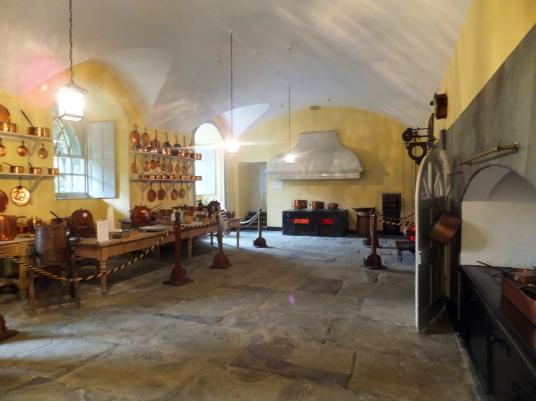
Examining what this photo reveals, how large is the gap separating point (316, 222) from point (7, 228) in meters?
7.30

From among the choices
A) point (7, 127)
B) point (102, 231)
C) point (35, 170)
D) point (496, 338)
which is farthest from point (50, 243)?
point (496, 338)

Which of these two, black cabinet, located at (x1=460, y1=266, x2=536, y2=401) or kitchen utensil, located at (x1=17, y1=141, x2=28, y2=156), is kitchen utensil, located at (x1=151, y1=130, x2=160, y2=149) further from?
black cabinet, located at (x1=460, y1=266, x2=536, y2=401)

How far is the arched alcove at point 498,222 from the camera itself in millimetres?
2895

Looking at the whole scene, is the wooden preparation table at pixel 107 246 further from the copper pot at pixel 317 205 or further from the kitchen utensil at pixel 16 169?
the copper pot at pixel 317 205

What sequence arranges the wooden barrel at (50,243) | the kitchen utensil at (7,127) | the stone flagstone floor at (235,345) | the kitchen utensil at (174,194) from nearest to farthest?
the stone flagstone floor at (235,345)
the wooden barrel at (50,243)
the kitchen utensil at (7,127)
the kitchen utensil at (174,194)

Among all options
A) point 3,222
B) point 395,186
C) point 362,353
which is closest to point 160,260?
point 3,222

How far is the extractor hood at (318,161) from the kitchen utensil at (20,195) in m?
6.62

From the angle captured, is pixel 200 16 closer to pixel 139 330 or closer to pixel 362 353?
pixel 139 330

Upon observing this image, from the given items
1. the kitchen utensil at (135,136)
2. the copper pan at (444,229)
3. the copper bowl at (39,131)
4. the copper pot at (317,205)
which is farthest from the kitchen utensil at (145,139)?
the copper pan at (444,229)

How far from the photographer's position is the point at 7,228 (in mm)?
4508

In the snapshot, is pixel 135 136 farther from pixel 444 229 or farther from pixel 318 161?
pixel 444 229

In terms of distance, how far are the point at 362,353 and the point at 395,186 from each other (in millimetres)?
7915

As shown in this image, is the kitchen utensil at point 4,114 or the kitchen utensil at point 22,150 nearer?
the kitchen utensil at point 4,114

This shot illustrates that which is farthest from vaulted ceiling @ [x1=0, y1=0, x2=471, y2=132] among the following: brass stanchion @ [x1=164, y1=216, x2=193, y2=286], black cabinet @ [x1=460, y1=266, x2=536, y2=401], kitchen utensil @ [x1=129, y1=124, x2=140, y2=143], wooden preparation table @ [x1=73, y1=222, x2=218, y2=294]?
brass stanchion @ [x1=164, y1=216, x2=193, y2=286]
